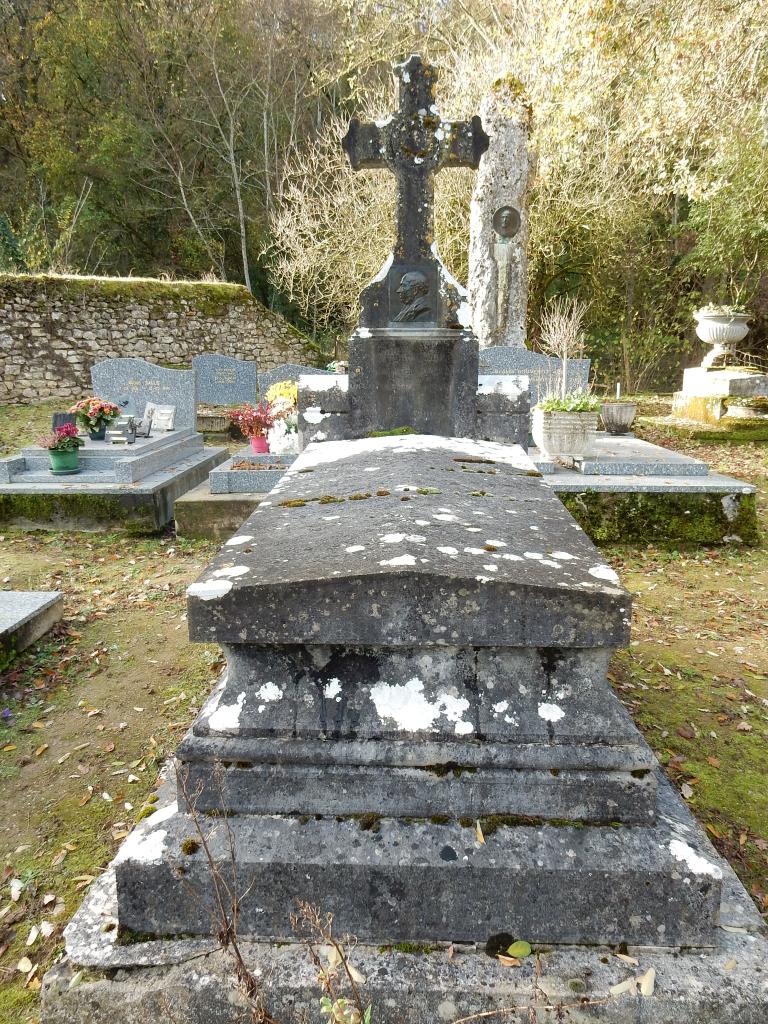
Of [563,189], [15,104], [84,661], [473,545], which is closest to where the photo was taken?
[473,545]

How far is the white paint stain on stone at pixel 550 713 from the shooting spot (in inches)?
69.8

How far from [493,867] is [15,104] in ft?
85.4

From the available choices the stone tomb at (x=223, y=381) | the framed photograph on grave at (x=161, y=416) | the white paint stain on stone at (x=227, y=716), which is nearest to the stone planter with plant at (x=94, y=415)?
the framed photograph on grave at (x=161, y=416)

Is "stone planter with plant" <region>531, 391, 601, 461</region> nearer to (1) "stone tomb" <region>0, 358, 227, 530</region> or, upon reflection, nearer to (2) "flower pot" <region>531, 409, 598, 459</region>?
(2) "flower pot" <region>531, 409, 598, 459</region>

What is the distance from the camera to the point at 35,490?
7309mm

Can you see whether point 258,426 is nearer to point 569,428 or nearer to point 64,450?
point 64,450

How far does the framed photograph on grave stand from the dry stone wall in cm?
724

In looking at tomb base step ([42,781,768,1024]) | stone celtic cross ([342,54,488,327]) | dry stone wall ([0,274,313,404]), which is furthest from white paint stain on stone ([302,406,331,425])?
dry stone wall ([0,274,313,404])

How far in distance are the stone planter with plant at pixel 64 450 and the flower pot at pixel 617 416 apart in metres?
7.29

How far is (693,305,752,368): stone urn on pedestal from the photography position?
42.2 ft

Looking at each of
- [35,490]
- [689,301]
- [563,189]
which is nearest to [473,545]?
[35,490]

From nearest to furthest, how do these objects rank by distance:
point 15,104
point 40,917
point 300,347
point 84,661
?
1. point 40,917
2. point 84,661
3. point 300,347
4. point 15,104

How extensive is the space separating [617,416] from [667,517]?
12.5 ft

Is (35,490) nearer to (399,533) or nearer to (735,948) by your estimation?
(399,533)
